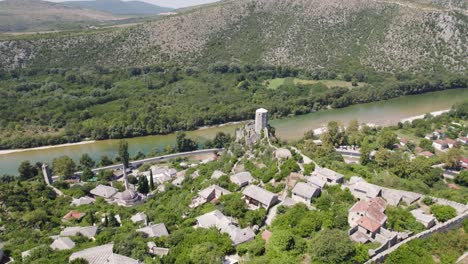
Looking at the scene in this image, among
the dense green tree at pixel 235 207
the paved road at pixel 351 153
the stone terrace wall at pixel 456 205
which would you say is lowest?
the paved road at pixel 351 153

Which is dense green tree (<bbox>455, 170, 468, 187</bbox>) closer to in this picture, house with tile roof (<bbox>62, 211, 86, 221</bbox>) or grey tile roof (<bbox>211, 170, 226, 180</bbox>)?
grey tile roof (<bbox>211, 170, 226, 180</bbox>)

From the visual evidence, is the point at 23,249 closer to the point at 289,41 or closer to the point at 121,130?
the point at 121,130

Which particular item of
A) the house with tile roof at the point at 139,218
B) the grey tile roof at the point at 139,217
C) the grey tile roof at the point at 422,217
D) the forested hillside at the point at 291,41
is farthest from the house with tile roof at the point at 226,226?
the forested hillside at the point at 291,41

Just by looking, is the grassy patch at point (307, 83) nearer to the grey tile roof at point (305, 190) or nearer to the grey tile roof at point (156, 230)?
the grey tile roof at point (305, 190)

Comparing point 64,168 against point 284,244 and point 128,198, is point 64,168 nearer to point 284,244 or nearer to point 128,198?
point 128,198

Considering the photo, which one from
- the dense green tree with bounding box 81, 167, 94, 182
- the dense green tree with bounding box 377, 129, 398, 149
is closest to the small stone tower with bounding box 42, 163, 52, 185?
the dense green tree with bounding box 81, 167, 94, 182

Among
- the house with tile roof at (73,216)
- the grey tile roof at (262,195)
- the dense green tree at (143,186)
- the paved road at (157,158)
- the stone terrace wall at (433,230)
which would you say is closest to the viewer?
the stone terrace wall at (433,230)

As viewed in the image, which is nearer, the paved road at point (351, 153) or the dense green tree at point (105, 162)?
the paved road at point (351, 153)
